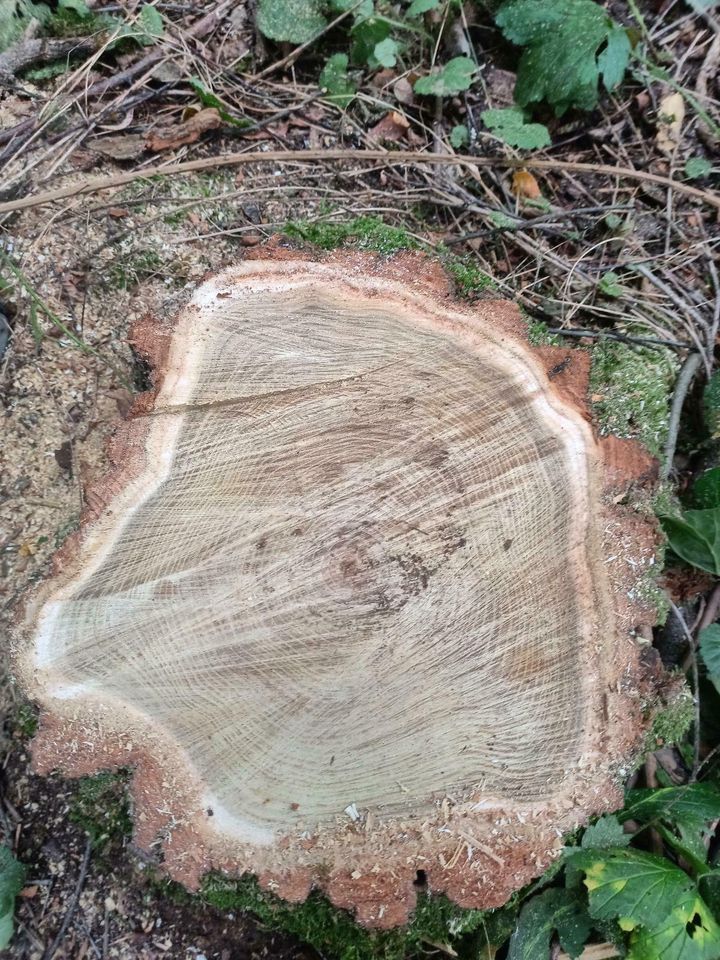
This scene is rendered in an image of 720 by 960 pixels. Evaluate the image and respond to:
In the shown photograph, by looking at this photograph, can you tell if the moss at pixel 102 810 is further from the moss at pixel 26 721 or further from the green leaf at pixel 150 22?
the green leaf at pixel 150 22

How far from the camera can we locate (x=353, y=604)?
4.35ft

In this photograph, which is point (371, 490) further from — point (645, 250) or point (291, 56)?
point (291, 56)

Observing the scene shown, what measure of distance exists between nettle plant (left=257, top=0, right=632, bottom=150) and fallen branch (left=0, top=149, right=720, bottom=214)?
3.5 inches

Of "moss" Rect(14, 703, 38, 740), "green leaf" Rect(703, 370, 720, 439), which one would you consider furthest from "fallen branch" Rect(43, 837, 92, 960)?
"green leaf" Rect(703, 370, 720, 439)

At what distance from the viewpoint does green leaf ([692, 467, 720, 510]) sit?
161 centimetres

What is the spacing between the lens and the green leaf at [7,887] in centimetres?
151

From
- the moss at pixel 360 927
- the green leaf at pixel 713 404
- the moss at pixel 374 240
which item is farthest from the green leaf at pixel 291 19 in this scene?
the moss at pixel 360 927

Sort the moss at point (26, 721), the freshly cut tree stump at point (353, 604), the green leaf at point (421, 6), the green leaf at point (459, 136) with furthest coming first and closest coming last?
the green leaf at point (459, 136) → the green leaf at point (421, 6) → the moss at point (26, 721) → the freshly cut tree stump at point (353, 604)

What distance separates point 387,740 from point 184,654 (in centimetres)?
44

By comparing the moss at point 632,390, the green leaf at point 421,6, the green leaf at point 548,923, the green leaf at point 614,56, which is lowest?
the green leaf at point 548,923

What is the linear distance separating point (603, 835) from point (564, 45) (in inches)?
75.8

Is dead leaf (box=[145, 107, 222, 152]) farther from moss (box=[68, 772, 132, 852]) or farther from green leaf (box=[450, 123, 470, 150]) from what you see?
moss (box=[68, 772, 132, 852])

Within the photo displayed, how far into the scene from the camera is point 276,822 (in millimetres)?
1299

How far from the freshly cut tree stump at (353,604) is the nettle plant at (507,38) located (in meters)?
0.79
